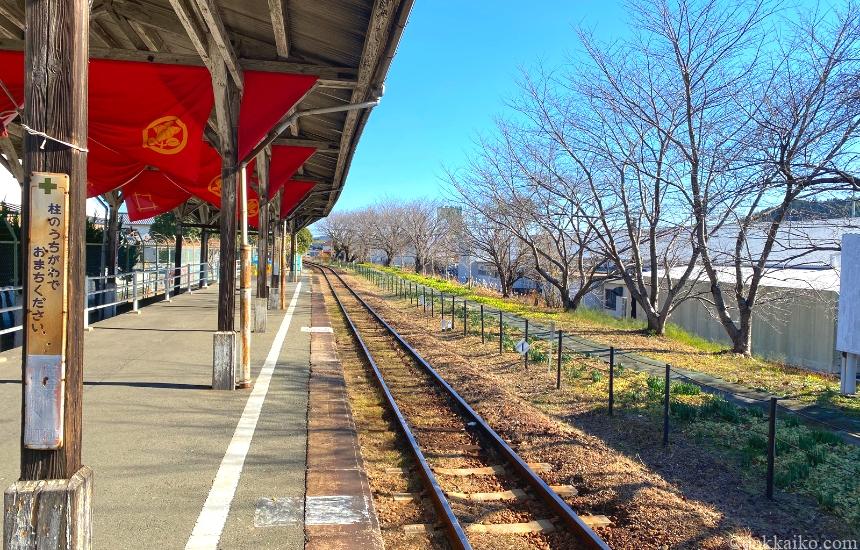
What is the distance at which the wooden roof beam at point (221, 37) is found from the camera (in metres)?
6.52

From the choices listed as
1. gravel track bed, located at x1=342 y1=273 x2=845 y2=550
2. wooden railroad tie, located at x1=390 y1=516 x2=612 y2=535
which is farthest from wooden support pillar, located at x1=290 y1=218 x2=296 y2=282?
wooden railroad tie, located at x1=390 y1=516 x2=612 y2=535

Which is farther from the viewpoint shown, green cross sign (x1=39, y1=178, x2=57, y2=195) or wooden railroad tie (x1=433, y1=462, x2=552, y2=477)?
wooden railroad tie (x1=433, y1=462, x2=552, y2=477)

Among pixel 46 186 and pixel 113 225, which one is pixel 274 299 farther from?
pixel 46 186

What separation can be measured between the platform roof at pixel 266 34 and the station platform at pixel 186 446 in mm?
4216

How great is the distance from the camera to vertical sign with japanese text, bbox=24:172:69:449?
2900 millimetres

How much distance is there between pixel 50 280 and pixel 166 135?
6477mm

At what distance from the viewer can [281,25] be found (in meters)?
7.32

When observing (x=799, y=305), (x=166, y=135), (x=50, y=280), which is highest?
(x=166, y=135)

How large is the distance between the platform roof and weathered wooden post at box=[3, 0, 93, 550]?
3811 mm

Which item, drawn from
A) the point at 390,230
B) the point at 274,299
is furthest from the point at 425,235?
the point at 274,299

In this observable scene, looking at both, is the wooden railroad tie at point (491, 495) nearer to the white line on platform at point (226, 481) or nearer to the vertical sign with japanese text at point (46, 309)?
the white line on platform at point (226, 481)

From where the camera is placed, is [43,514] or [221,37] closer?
[43,514]

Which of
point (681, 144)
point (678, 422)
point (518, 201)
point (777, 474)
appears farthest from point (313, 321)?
point (777, 474)

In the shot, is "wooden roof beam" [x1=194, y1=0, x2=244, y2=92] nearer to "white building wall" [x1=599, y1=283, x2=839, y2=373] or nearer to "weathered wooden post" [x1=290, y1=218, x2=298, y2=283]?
"white building wall" [x1=599, y1=283, x2=839, y2=373]
